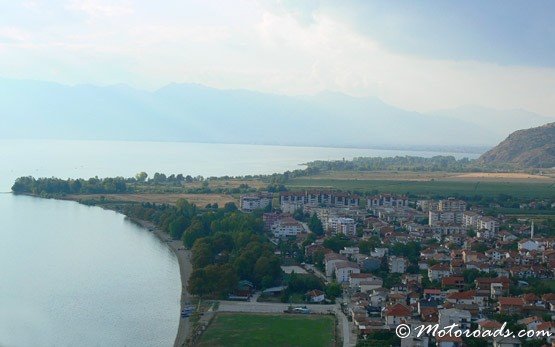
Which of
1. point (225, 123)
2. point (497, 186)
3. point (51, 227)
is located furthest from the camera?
point (225, 123)

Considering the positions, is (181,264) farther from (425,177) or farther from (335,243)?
(425,177)

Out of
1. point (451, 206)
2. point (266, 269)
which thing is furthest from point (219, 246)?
point (451, 206)

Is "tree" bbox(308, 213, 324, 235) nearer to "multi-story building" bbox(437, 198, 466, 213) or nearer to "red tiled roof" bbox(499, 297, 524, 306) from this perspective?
"multi-story building" bbox(437, 198, 466, 213)

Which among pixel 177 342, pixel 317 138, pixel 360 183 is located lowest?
pixel 177 342

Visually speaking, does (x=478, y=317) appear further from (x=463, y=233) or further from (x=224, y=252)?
(x=463, y=233)

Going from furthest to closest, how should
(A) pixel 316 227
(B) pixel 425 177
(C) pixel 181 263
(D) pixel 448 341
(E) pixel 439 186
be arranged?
1. (B) pixel 425 177
2. (E) pixel 439 186
3. (A) pixel 316 227
4. (C) pixel 181 263
5. (D) pixel 448 341

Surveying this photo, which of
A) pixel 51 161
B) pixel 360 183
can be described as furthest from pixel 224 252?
pixel 51 161

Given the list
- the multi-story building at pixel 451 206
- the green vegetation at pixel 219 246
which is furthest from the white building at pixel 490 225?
the green vegetation at pixel 219 246
